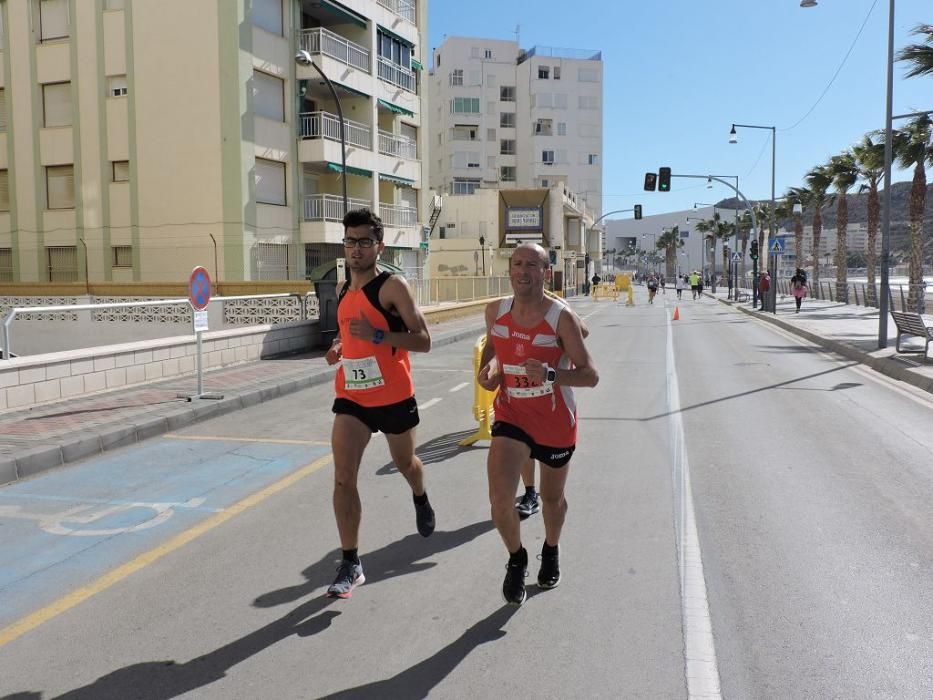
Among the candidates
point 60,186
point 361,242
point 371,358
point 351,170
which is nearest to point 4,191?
point 60,186

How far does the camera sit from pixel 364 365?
171 inches

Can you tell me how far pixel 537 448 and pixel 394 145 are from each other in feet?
106

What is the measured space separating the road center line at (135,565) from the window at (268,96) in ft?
75.6

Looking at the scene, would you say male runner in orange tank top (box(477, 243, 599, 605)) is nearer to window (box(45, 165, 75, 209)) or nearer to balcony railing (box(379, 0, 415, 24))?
window (box(45, 165, 75, 209))

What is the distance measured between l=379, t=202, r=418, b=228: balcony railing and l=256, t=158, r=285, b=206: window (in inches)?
224

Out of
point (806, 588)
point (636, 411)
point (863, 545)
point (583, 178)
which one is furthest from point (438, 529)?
point (583, 178)

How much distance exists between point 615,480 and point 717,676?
11.0 ft

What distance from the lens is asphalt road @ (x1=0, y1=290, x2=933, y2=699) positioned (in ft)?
11.2

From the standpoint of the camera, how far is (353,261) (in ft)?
14.3

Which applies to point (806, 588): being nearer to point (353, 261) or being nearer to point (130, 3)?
point (353, 261)

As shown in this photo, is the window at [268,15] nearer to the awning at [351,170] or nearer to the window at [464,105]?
the awning at [351,170]

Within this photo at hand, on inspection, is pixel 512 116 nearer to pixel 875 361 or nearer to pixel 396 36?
pixel 396 36

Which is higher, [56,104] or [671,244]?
[56,104]

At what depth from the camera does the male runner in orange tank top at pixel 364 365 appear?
4281 mm
